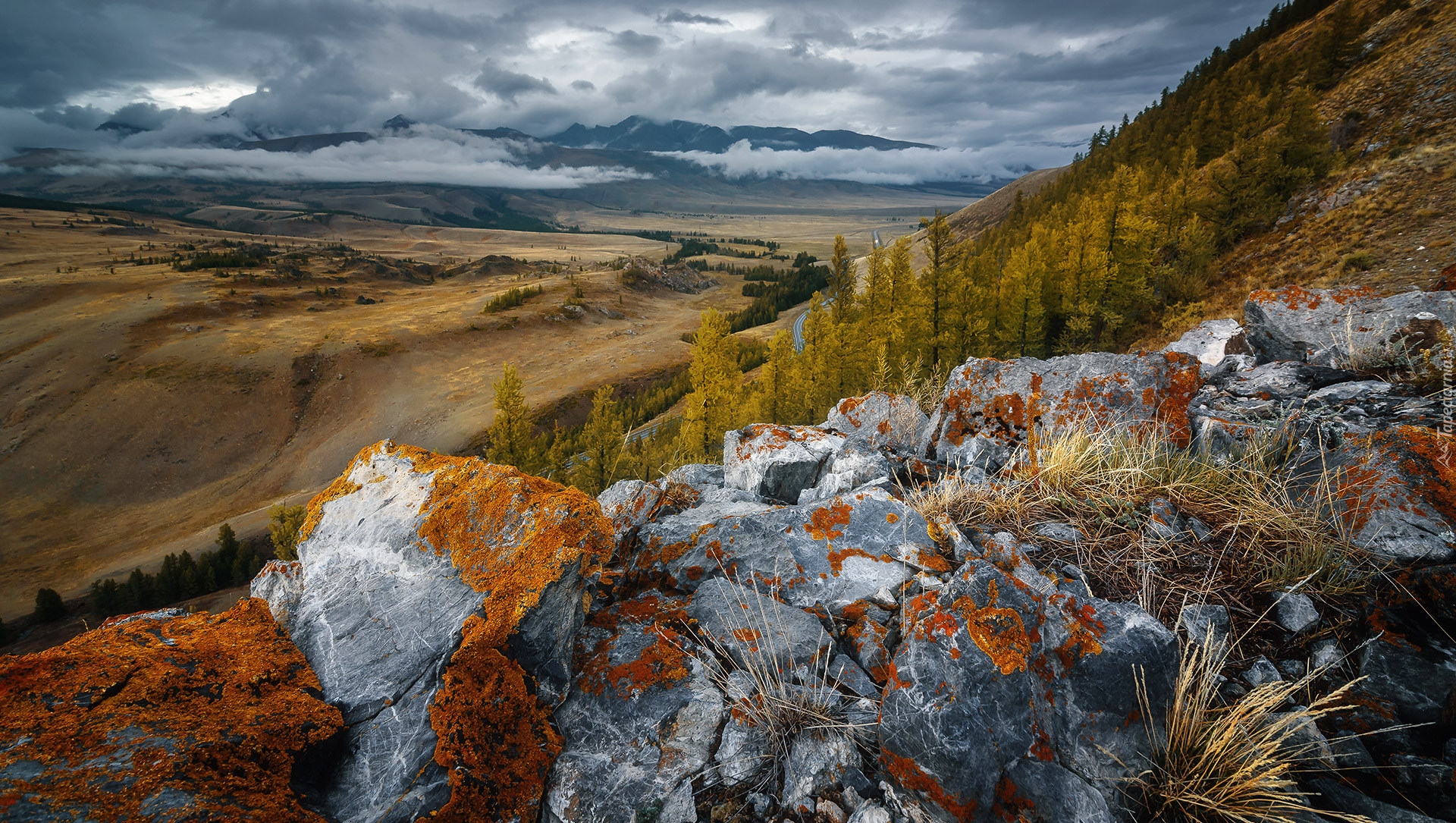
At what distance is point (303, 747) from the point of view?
3.16 metres

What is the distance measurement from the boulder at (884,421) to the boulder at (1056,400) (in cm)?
48

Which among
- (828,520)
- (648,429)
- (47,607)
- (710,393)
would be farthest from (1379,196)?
(47,607)

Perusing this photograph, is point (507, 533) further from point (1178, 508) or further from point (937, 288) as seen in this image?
point (937, 288)

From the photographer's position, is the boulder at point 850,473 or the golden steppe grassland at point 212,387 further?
the golden steppe grassland at point 212,387

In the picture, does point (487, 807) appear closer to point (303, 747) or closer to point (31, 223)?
point (303, 747)

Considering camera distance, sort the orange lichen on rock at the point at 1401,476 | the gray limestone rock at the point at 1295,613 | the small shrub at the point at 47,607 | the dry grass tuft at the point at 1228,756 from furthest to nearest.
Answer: the small shrub at the point at 47,607
the orange lichen on rock at the point at 1401,476
the gray limestone rock at the point at 1295,613
the dry grass tuft at the point at 1228,756

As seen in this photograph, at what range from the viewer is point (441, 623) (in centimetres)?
392

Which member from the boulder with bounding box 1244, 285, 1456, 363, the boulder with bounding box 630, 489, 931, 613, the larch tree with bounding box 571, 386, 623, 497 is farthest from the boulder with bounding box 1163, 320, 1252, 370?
the larch tree with bounding box 571, 386, 623, 497

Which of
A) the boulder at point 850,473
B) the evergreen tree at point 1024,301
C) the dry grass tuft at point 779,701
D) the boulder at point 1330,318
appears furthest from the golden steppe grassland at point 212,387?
the boulder at point 1330,318

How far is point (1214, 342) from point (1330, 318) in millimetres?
3631

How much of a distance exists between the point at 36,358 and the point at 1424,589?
121091 millimetres

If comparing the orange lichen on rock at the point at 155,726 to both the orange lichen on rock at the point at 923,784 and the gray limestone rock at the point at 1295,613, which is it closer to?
the orange lichen on rock at the point at 923,784

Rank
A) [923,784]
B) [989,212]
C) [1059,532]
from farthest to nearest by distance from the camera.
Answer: [989,212]
[1059,532]
[923,784]

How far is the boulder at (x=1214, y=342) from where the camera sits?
11.0 metres
